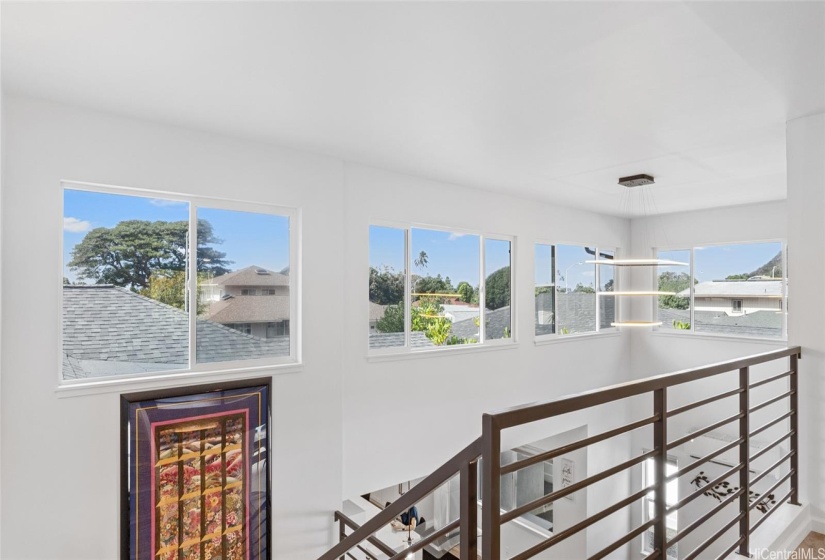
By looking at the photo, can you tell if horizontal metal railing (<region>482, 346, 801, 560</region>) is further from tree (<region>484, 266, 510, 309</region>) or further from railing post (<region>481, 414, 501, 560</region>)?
tree (<region>484, 266, 510, 309</region>)

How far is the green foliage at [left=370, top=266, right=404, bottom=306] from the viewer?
433cm

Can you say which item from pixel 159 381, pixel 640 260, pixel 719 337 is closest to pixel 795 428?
pixel 640 260

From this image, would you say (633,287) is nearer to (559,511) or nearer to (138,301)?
(559,511)

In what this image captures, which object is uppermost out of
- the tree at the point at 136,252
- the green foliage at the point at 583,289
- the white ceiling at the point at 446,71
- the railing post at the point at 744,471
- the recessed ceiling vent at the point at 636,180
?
the white ceiling at the point at 446,71

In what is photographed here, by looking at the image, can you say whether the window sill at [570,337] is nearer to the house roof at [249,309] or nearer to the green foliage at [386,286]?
Result: the green foliage at [386,286]

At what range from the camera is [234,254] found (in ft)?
→ 11.5

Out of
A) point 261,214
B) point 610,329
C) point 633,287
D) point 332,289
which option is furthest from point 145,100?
point 633,287

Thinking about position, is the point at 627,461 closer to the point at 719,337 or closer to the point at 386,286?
the point at 386,286

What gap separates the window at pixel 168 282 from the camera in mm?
2887

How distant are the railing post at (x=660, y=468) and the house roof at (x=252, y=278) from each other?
273 cm

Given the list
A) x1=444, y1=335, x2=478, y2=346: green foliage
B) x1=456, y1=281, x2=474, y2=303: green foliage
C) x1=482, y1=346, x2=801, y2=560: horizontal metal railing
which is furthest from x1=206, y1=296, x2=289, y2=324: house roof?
x1=482, y1=346, x2=801, y2=560: horizontal metal railing

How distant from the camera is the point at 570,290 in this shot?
6.31 m

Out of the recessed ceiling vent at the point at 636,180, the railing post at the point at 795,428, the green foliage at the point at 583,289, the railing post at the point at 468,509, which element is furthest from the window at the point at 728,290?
the railing post at the point at 468,509

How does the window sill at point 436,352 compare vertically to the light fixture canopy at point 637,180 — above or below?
below
